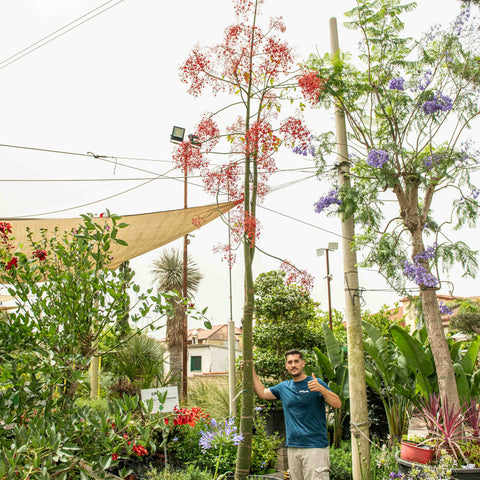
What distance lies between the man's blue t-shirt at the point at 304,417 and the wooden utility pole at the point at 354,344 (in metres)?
0.83

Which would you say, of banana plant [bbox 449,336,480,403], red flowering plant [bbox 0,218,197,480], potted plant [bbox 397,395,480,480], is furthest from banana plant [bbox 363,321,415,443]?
red flowering plant [bbox 0,218,197,480]

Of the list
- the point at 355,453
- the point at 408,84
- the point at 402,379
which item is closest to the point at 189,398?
the point at 402,379

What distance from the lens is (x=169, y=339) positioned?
59.1 ft

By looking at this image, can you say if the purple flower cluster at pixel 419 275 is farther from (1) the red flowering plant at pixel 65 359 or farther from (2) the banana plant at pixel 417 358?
(1) the red flowering plant at pixel 65 359

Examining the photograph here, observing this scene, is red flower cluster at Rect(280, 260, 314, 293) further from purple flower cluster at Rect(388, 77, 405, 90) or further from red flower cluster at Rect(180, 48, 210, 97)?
purple flower cluster at Rect(388, 77, 405, 90)

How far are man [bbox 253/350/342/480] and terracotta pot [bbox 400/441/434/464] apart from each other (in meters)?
1.17

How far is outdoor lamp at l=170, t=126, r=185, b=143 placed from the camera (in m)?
6.65

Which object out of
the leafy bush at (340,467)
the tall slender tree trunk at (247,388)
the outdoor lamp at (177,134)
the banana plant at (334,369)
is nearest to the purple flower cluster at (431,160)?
the tall slender tree trunk at (247,388)

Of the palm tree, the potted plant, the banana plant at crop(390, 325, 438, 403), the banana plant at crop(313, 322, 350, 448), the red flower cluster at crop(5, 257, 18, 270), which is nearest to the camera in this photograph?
the red flower cluster at crop(5, 257, 18, 270)

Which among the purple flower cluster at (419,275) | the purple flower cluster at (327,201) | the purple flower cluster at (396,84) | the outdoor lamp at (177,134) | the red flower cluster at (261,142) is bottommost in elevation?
the purple flower cluster at (419,275)

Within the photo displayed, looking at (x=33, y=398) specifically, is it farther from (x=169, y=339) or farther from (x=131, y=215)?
(x=169, y=339)

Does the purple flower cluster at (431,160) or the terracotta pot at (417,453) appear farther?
the purple flower cluster at (431,160)

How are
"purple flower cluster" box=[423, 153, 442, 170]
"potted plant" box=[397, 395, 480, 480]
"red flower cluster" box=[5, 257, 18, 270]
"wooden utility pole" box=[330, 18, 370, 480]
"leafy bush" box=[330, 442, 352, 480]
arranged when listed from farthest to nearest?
"leafy bush" box=[330, 442, 352, 480] → "purple flower cluster" box=[423, 153, 442, 170] → "wooden utility pole" box=[330, 18, 370, 480] → "potted plant" box=[397, 395, 480, 480] → "red flower cluster" box=[5, 257, 18, 270]

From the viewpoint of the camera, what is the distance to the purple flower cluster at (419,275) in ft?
14.2
